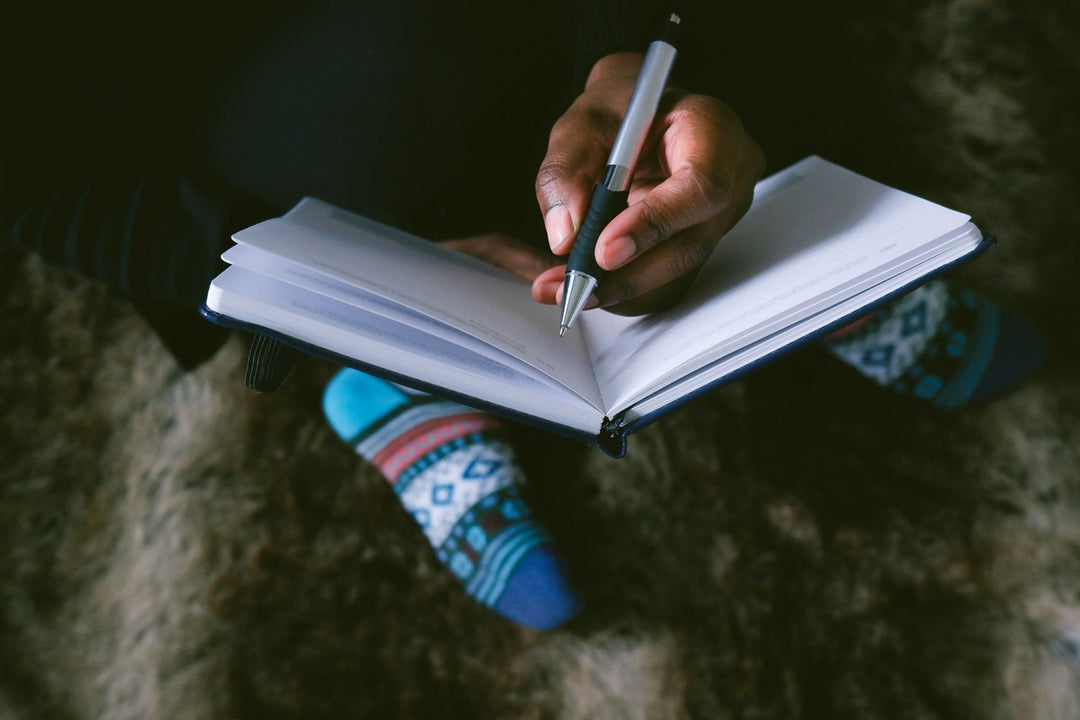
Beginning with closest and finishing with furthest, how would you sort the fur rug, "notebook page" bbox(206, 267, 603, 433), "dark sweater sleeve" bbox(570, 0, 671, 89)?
"notebook page" bbox(206, 267, 603, 433), "dark sweater sleeve" bbox(570, 0, 671, 89), the fur rug

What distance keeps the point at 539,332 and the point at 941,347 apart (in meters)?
0.53

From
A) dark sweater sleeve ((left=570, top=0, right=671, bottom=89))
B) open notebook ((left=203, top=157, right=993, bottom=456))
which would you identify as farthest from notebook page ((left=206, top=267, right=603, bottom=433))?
dark sweater sleeve ((left=570, top=0, right=671, bottom=89))

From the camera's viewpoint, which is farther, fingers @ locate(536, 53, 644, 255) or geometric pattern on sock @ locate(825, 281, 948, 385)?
geometric pattern on sock @ locate(825, 281, 948, 385)

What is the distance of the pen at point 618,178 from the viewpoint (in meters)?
0.36

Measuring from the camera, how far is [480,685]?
2.10 feet

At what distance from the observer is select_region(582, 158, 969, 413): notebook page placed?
342mm

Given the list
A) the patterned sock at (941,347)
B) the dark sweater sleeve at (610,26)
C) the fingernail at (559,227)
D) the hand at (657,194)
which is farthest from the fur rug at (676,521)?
the fingernail at (559,227)

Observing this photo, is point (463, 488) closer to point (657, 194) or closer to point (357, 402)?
point (357, 402)

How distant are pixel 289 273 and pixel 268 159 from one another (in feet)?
0.97

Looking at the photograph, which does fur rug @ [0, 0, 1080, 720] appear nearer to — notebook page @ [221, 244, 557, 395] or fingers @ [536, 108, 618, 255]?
fingers @ [536, 108, 618, 255]

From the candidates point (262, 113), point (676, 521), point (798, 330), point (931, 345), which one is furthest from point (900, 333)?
point (262, 113)

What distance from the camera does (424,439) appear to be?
0.70 meters

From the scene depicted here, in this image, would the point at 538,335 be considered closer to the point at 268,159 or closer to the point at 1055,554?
the point at 268,159

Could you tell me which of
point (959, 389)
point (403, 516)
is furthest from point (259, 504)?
point (959, 389)
